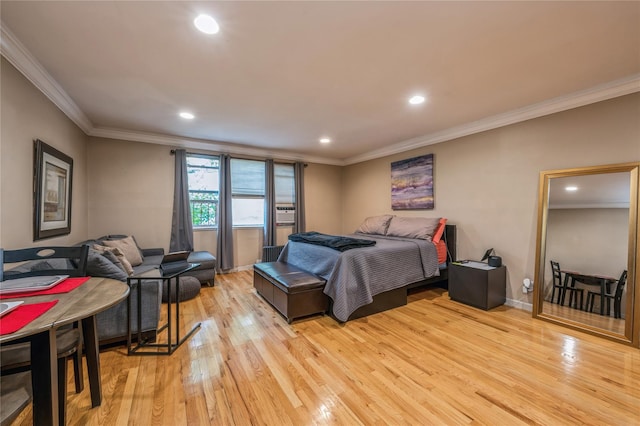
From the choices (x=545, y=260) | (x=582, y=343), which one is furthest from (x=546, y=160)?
(x=582, y=343)

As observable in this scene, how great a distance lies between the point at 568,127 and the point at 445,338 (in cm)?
263

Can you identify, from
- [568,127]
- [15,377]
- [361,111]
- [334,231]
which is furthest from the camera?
[334,231]

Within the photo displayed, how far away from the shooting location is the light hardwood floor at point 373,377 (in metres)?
1.50

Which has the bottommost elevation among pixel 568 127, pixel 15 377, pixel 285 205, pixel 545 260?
pixel 15 377

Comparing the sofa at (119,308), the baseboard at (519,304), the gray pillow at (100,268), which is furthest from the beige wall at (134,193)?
the baseboard at (519,304)

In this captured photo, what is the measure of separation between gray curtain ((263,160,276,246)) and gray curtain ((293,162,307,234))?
0.54 meters

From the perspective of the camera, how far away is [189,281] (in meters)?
3.40

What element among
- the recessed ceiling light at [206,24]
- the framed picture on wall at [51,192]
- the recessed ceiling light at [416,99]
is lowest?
the framed picture on wall at [51,192]

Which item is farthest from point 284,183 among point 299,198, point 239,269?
point 239,269

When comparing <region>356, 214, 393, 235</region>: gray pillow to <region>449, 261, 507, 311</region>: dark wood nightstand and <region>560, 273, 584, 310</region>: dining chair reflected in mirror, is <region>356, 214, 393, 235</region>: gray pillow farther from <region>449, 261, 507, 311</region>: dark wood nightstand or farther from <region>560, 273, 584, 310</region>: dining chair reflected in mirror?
<region>560, 273, 584, 310</region>: dining chair reflected in mirror

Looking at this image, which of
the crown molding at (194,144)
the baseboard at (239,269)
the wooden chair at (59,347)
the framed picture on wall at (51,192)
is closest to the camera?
the wooden chair at (59,347)

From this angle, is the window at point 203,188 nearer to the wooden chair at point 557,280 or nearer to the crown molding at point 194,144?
the crown molding at point 194,144

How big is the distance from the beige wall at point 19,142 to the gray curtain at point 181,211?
5.27 ft

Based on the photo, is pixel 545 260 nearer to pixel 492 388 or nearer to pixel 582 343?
pixel 582 343
